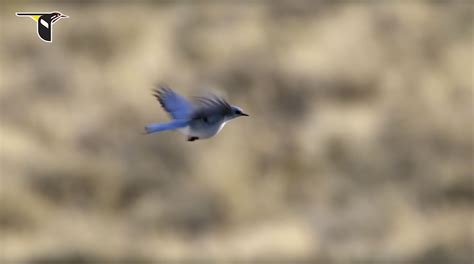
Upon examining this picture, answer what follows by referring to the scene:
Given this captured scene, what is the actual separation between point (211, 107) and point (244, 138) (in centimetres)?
660

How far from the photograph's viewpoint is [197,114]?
1951mm

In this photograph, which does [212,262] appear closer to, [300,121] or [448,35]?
[300,121]

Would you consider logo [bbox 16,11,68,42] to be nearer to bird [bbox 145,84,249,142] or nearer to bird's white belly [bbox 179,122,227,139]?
bird [bbox 145,84,249,142]

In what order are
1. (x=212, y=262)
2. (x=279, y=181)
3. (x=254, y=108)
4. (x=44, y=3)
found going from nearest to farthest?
1. (x=212, y=262)
2. (x=279, y=181)
3. (x=254, y=108)
4. (x=44, y=3)

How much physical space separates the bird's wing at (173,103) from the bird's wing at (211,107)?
2 centimetres

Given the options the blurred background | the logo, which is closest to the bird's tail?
the logo

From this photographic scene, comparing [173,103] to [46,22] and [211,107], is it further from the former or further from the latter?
[46,22]

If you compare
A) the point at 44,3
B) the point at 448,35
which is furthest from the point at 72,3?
the point at 448,35

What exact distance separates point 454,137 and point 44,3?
3836 mm

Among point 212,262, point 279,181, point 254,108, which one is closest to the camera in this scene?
point 212,262

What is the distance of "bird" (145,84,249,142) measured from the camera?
190 cm

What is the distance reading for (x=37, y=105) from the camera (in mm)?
8742

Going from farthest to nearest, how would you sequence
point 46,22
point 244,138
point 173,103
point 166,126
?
point 244,138 → point 46,22 → point 173,103 → point 166,126

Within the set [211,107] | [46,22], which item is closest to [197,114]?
[211,107]
